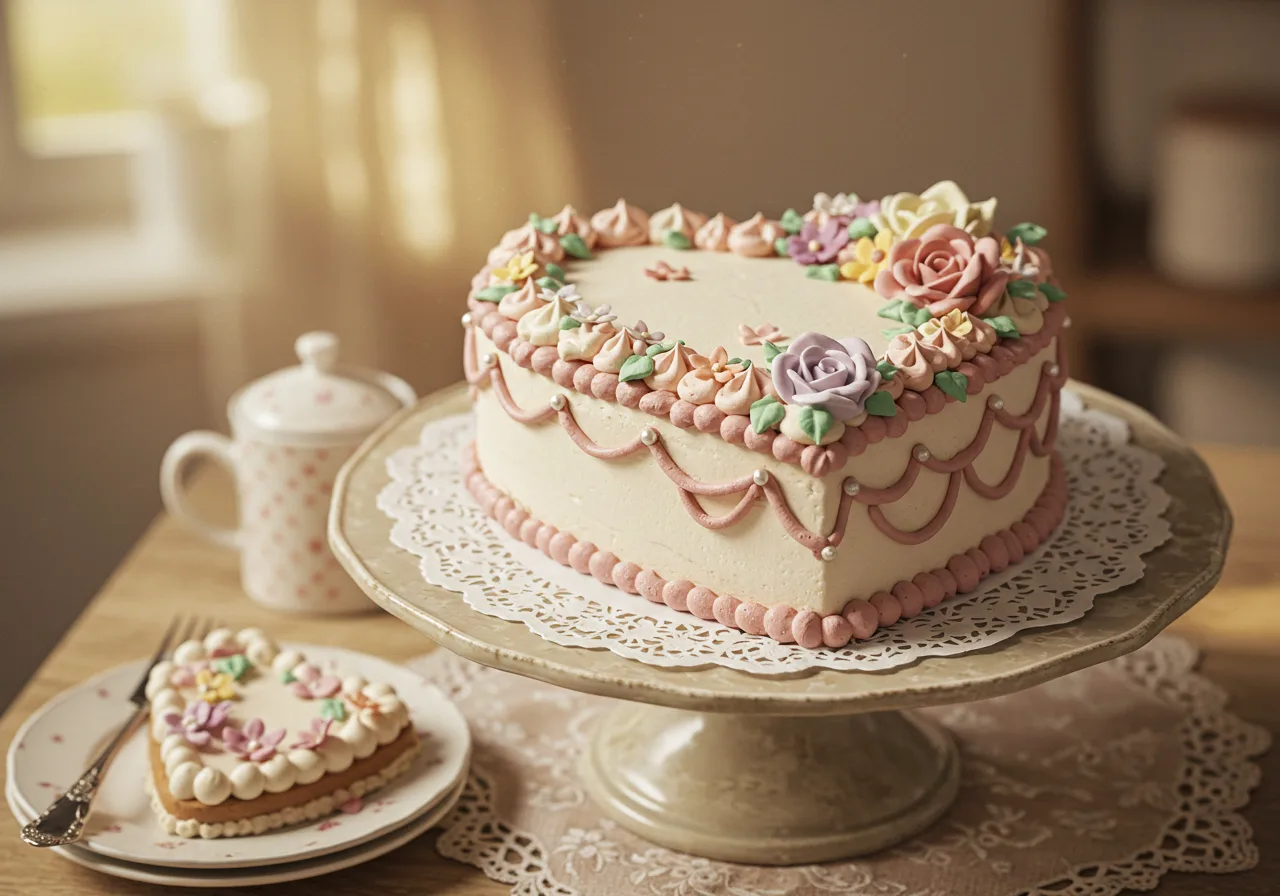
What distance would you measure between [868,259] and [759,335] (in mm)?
182

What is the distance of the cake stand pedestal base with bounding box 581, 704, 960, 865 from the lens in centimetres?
132

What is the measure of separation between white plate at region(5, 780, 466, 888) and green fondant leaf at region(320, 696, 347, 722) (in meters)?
0.11

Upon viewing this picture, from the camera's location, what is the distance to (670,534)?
1.22 m

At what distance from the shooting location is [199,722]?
4.31ft

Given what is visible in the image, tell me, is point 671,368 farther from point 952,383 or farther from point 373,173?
point 373,173

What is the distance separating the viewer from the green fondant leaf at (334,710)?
1.33m

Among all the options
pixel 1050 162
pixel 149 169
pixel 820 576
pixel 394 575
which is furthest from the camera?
pixel 149 169

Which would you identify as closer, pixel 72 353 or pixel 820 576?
pixel 820 576

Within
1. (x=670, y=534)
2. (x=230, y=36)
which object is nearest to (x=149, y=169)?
(x=230, y=36)

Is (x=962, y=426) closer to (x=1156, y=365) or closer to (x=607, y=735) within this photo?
(x=607, y=735)

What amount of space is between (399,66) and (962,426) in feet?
5.48

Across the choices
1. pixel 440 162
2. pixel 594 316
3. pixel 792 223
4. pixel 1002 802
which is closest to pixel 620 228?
pixel 792 223

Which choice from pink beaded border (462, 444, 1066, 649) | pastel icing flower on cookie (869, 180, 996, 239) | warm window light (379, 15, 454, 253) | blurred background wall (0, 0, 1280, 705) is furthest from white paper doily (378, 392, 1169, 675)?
warm window light (379, 15, 454, 253)

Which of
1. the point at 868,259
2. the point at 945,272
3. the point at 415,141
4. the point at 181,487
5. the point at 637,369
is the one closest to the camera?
the point at 637,369
